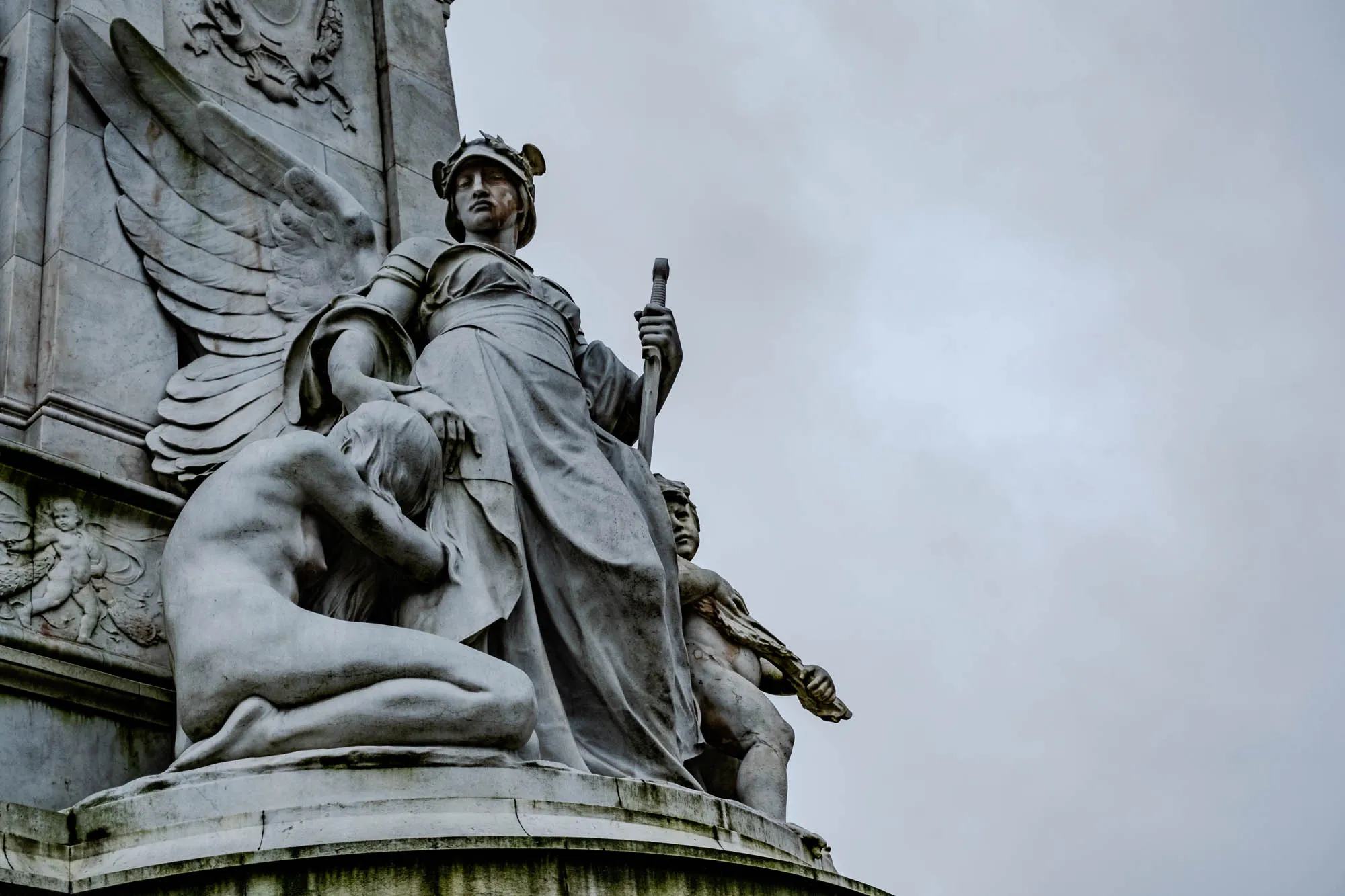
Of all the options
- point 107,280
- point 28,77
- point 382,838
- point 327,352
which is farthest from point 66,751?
point 28,77

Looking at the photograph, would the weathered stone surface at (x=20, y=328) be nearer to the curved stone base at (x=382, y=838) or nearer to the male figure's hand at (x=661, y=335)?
the curved stone base at (x=382, y=838)

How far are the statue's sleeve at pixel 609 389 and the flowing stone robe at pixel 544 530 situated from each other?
0.29m

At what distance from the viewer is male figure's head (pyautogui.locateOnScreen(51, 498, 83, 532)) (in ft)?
29.3

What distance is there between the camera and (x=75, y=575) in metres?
8.84

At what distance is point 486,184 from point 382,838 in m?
4.51

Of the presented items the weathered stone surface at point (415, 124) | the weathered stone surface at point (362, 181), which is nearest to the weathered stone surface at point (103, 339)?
the weathered stone surface at point (362, 181)

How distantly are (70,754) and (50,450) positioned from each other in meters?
1.64

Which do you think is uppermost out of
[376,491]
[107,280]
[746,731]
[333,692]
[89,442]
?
[107,280]

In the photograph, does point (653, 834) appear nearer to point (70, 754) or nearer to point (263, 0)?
point (70, 754)

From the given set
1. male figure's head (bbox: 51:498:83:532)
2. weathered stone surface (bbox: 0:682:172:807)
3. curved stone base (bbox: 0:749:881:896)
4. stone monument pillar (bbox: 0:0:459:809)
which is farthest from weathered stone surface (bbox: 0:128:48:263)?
curved stone base (bbox: 0:749:881:896)

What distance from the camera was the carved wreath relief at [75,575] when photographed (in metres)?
8.63

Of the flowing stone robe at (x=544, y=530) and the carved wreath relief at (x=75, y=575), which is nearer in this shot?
the carved wreath relief at (x=75, y=575)

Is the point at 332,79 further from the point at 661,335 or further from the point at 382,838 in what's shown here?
the point at 382,838

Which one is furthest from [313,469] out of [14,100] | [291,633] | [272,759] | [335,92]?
[335,92]
